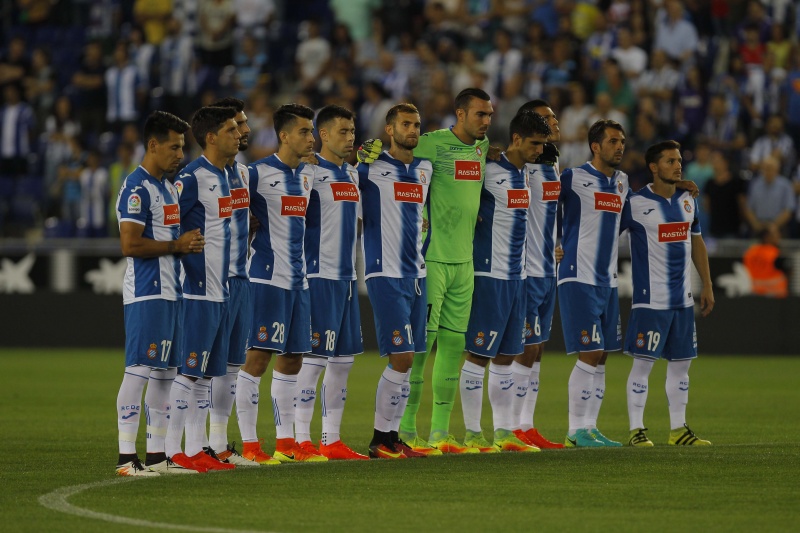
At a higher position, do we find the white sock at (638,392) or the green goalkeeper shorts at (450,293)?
the green goalkeeper shorts at (450,293)

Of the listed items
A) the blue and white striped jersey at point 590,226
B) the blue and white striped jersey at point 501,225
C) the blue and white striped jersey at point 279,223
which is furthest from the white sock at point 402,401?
the blue and white striped jersey at point 590,226

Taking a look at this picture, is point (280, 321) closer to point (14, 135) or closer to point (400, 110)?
point (400, 110)

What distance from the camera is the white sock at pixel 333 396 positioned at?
425 inches

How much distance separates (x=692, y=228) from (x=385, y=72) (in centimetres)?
1297

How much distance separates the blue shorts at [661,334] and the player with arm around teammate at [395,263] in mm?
2116

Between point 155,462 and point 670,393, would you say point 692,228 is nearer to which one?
point 670,393

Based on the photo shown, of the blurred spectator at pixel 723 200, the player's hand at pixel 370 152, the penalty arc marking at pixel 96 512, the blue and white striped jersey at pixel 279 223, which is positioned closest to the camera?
the penalty arc marking at pixel 96 512

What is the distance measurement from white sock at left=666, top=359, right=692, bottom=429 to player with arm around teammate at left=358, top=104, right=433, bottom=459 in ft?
7.86

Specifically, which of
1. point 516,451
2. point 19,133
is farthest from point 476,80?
point 516,451

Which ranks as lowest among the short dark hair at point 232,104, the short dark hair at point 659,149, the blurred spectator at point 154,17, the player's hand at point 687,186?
the player's hand at point 687,186

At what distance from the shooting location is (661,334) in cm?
1210

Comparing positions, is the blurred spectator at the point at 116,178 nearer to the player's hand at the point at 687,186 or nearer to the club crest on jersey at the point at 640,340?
the player's hand at the point at 687,186

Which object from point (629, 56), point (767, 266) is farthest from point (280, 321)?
point (629, 56)

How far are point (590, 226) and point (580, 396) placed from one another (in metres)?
1.41
